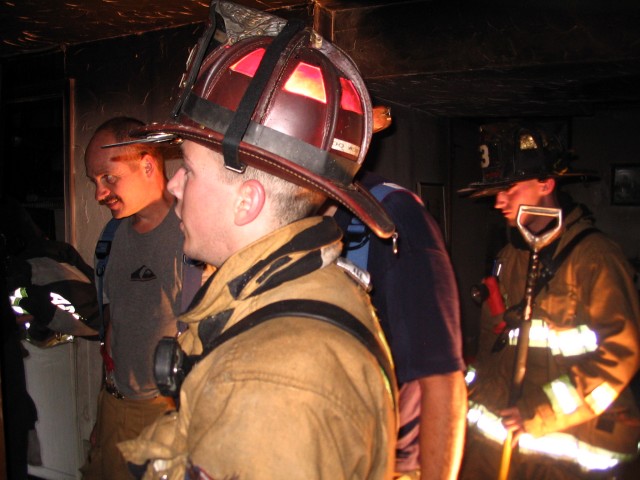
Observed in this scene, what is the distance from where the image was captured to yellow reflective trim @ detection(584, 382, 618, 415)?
309 centimetres

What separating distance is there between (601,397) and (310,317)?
2.73 meters

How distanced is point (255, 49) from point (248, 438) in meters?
1.03

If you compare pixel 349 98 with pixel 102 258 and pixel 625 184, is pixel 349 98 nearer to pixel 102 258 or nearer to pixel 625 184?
pixel 102 258

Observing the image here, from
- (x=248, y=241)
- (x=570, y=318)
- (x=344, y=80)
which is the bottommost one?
(x=570, y=318)

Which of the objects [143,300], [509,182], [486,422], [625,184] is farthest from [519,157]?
[625,184]

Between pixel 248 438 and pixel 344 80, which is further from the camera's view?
pixel 344 80

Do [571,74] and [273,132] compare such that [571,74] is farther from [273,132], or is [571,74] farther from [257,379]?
[257,379]

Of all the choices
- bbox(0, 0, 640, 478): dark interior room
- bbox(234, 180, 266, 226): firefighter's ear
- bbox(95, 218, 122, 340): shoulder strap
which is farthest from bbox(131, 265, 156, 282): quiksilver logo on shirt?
bbox(234, 180, 266, 226): firefighter's ear

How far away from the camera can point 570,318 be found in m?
3.37

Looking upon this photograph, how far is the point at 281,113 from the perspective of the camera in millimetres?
1347

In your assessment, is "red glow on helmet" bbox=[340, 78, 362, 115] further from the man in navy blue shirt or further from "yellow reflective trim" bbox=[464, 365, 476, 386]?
"yellow reflective trim" bbox=[464, 365, 476, 386]

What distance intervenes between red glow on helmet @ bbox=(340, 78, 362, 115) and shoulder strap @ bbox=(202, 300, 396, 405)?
24.0 inches

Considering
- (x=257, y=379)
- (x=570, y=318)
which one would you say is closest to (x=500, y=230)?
(x=570, y=318)

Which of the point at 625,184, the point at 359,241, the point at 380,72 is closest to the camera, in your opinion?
the point at 359,241
